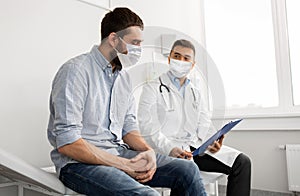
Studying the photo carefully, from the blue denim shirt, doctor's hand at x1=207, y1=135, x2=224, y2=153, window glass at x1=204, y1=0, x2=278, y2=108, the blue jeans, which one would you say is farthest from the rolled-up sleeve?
window glass at x1=204, y1=0, x2=278, y2=108

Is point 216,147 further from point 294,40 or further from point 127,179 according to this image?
point 294,40

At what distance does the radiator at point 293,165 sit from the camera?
1.90 m

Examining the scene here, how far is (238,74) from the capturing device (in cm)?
233

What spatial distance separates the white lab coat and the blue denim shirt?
0.09m

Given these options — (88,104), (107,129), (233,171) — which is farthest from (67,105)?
(233,171)

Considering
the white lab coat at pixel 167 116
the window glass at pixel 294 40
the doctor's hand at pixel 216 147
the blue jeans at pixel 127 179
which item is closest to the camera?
the blue jeans at pixel 127 179

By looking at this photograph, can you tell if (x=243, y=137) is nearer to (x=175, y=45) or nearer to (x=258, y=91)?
(x=258, y=91)

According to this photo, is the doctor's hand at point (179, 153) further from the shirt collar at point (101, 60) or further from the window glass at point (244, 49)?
the window glass at point (244, 49)

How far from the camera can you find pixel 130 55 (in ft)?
3.54

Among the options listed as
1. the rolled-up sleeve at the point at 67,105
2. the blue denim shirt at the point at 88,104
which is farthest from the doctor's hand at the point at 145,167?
the rolled-up sleeve at the point at 67,105

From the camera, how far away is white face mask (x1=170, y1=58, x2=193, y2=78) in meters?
1.29

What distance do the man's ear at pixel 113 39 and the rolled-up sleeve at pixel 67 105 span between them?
0.17 metres

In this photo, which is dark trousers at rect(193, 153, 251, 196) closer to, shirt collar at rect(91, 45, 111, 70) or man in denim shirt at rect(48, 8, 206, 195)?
man in denim shirt at rect(48, 8, 206, 195)

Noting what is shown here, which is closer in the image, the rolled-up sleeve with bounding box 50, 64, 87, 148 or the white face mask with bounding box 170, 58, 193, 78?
the rolled-up sleeve with bounding box 50, 64, 87, 148
